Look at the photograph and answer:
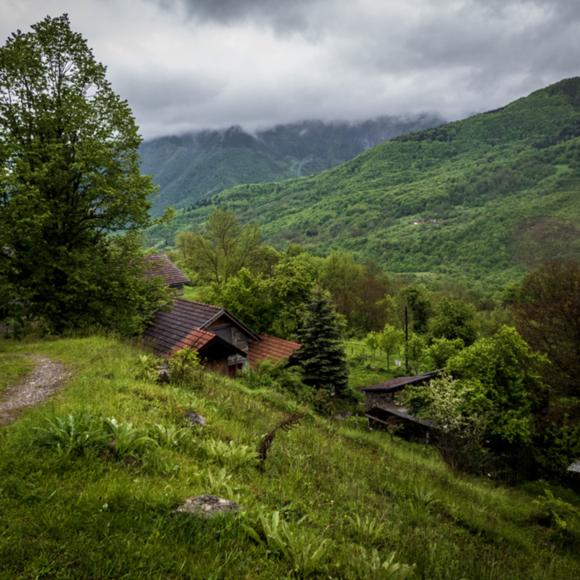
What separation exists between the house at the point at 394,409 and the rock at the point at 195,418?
20430mm

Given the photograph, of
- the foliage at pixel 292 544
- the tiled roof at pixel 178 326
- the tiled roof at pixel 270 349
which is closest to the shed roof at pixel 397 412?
the tiled roof at pixel 270 349

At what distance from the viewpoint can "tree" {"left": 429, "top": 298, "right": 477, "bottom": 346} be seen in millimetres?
43438

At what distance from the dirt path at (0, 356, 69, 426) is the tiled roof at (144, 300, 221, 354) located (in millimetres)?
8701

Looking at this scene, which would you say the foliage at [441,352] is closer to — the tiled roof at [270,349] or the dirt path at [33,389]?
the tiled roof at [270,349]

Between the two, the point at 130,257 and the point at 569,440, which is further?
the point at 569,440

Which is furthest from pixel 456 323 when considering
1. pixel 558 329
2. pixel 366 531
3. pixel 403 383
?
pixel 366 531

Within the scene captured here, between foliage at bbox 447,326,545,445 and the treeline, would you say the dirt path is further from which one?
foliage at bbox 447,326,545,445

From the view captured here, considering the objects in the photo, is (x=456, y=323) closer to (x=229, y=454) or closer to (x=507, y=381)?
(x=507, y=381)

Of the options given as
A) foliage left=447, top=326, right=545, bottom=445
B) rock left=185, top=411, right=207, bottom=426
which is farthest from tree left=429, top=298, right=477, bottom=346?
rock left=185, top=411, right=207, bottom=426

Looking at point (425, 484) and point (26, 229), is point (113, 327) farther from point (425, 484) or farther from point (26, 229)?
point (425, 484)

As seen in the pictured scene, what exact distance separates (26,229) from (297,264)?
67.7ft

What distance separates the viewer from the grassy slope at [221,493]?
3.97 m

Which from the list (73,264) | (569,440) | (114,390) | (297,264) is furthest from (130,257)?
(569,440)

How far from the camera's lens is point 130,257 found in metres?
16.5
